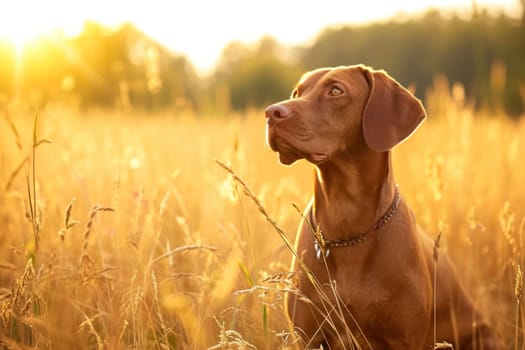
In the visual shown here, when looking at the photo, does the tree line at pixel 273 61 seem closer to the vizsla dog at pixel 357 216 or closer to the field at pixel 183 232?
the field at pixel 183 232

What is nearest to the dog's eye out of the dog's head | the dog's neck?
the dog's head

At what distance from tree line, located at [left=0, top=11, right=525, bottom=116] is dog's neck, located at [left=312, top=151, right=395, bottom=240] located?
3101 millimetres

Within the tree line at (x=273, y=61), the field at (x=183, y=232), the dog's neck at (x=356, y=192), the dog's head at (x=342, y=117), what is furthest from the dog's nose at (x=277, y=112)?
the tree line at (x=273, y=61)

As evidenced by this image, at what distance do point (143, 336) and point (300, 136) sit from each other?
1.07m

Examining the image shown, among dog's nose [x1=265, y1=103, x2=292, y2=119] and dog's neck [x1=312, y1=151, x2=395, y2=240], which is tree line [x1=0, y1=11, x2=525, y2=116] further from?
dog's nose [x1=265, y1=103, x2=292, y2=119]

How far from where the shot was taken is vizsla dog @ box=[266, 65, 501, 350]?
2.53m

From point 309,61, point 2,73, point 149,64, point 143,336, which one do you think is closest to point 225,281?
point 143,336

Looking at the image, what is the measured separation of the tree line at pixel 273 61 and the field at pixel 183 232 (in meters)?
1.19

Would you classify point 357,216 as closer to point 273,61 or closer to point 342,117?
point 342,117

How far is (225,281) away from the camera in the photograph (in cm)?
270

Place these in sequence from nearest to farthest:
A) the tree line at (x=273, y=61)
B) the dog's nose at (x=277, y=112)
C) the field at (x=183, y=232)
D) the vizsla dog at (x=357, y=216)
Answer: the field at (x=183, y=232)
the dog's nose at (x=277, y=112)
the vizsla dog at (x=357, y=216)
the tree line at (x=273, y=61)

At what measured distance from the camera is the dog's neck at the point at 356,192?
8.81 feet

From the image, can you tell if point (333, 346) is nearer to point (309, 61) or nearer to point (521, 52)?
A: point (521, 52)

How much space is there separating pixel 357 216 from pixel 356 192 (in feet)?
0.38
